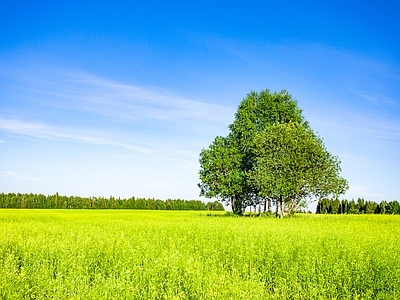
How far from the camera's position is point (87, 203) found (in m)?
140

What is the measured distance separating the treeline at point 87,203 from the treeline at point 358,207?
44779 mm

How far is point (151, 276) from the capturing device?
35.5 ft

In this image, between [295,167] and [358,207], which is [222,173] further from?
[358,207]

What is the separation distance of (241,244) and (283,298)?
4881 millimetres

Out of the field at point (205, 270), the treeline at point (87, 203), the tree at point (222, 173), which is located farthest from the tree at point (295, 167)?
the treeline at point (87, 203)

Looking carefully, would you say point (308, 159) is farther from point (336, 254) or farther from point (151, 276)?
point (151, 276)

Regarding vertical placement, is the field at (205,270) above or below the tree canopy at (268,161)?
below

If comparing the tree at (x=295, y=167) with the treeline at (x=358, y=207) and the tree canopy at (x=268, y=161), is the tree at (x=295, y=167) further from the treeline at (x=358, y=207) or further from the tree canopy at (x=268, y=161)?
the treeline at (x=358, y=207)

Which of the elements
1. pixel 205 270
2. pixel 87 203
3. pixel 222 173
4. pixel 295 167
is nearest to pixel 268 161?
pixel 295 167

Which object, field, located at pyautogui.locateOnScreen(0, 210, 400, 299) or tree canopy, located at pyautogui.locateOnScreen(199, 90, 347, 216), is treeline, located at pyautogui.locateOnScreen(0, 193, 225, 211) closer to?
tree canopy, located at pyautogui.locateOnScreen(199, 90, 347, 216)

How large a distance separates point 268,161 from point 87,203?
363 ft

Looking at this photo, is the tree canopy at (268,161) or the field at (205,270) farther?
the tree canopy at (268,161)

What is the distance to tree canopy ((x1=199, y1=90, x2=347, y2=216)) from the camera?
4234 cm

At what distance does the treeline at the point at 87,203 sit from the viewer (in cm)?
12975
